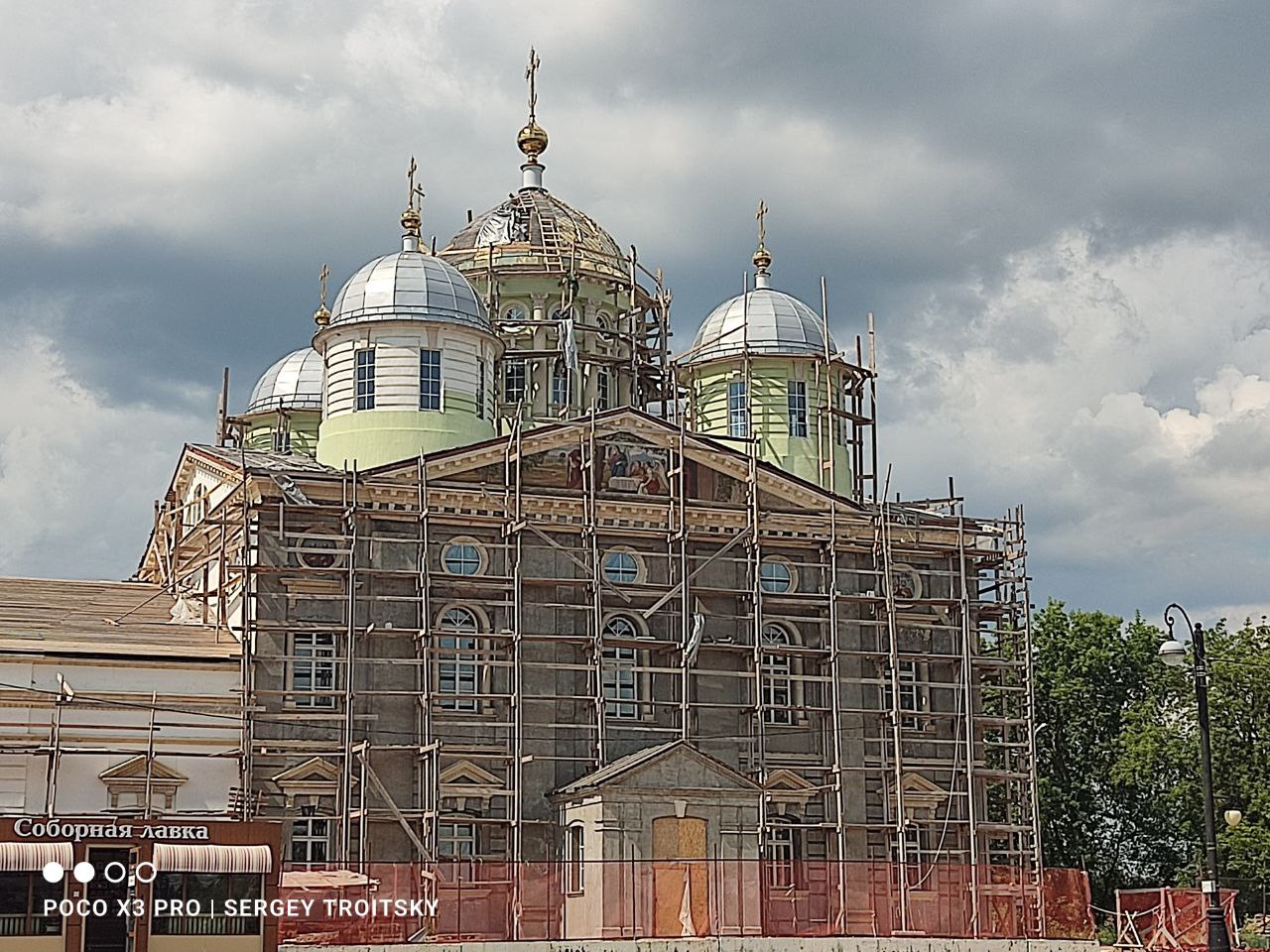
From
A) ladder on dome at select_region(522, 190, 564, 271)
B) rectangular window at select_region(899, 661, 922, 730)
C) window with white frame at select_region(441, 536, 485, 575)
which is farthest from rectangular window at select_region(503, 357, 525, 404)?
rectangular window at select_region(899, 661, 922, 730)

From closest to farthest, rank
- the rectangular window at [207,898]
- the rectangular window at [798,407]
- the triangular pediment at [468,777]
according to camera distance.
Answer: the rectangular window at [207,898]
the triangular pediment at [468,777]
the rectangular window at [798,407]

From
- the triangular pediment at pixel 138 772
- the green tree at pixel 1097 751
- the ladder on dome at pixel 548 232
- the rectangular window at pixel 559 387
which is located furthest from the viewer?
the green tree at pixel 1097 751

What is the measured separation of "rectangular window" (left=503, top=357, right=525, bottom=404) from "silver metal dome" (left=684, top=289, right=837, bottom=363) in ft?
14.3

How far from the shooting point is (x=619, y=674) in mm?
41969

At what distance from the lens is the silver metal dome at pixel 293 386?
187 feet

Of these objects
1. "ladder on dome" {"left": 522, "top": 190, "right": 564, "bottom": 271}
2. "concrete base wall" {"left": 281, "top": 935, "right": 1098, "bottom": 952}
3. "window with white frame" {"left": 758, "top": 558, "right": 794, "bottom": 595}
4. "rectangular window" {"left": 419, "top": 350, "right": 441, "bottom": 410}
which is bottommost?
"concrete base wall" {"left": 281, "top": 935, "right": 1098, "bottom": 952}

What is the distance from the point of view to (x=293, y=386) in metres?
57.3

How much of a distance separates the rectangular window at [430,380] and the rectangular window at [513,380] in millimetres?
4897

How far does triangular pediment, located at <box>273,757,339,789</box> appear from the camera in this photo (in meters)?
38.3

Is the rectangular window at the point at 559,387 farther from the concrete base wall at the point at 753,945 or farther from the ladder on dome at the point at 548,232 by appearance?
the concrete base wall at the point at 753,945

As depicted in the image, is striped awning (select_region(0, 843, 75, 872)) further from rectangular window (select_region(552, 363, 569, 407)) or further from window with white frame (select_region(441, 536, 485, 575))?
rectangular window (select_region(552, 363, 569, 407))

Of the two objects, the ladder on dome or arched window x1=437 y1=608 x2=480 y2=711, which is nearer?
arched window x1=437 y1=608 x2=480 y2=711

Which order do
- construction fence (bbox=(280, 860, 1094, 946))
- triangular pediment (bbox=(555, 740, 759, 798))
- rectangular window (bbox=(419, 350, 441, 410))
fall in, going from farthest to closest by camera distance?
rectangular window (bbox=(419, 350, 441, 410)) < triangular pediment (bbox=(555, 740, 759, 798)) < construction fence (bbox=(280, 860, 1094, 946))

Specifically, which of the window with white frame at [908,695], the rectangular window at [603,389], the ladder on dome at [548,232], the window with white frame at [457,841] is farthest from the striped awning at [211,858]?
the ladder on dome at [548,232]
